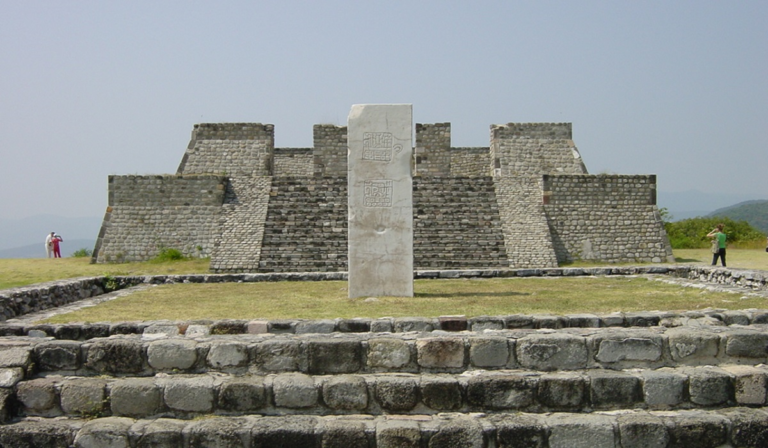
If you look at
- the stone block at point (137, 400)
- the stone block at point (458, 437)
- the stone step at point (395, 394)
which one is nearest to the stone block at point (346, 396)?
the stone step at point (395, 394)

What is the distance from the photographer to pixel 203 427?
4.71 meters

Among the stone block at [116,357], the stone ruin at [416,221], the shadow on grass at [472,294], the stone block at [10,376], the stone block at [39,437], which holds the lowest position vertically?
the stone block at [39,437]

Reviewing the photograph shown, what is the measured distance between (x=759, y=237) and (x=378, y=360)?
25.7m

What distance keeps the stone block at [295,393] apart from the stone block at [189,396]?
0.48m

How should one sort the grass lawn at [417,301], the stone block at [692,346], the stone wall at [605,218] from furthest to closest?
the stone wall at [605,218] → the grass lawn at [417,301] → the stone block at [692,346]

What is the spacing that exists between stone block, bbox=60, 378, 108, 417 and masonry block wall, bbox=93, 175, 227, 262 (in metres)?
14.7

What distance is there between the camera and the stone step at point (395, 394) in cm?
492

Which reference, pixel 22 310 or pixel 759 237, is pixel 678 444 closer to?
pixel 22 310

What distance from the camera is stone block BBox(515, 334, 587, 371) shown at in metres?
5.17

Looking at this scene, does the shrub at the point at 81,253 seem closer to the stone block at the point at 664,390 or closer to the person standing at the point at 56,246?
the person standing at the point at 56,246

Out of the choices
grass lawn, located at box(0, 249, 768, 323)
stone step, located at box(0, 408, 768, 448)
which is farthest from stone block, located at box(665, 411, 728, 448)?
grass lawn, located at box(0, 249, 768, 323)

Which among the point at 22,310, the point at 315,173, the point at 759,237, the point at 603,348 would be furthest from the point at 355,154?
the point at 759,237

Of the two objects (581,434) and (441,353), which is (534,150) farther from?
(581,434)

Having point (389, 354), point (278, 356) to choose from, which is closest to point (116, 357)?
point (278, 356)
